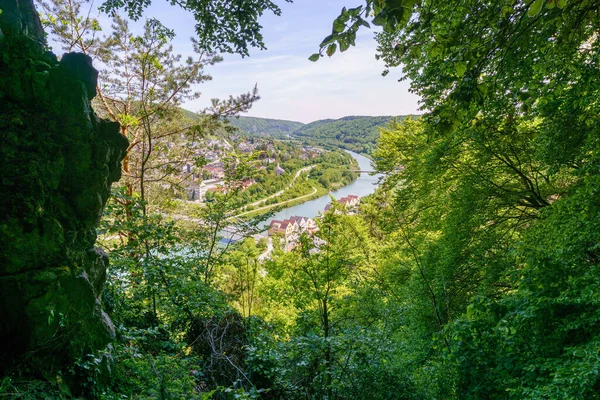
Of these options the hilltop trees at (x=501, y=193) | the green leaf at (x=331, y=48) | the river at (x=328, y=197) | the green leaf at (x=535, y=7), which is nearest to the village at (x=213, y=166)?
the hilltop trees at (x=501, y=193)

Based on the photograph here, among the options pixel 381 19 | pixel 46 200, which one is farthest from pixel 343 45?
pixel 46 200

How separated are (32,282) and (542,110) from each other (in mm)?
6720

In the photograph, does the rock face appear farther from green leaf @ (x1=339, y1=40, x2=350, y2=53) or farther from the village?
the village

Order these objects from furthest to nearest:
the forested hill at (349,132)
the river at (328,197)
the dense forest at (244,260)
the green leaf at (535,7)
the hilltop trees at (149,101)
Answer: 1. the forested hill at (349,132)
2. the river at (328,197)
3. the hilltop trees at (149,101)
4. the dense forest at (244,260)
5. the green leaf at (535,7)

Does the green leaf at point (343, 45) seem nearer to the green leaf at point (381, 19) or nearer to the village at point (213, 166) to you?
the green leaf at point (381, 19)

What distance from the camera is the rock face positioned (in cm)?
216

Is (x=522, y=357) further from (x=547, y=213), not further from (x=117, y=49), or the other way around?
(x=117, y=49)

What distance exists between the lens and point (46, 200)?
250 cm

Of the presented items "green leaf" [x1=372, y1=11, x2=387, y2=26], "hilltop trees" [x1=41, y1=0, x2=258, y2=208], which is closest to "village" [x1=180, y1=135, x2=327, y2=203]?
"hilltop trees" [x1=41, y1=0, x2=258, y2=208]

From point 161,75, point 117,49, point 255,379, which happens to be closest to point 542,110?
point 255,379

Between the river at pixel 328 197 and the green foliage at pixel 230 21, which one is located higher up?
the green foliage at pixel 230 21

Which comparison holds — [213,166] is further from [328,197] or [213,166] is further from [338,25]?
[328,197]

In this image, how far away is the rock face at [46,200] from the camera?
216cm

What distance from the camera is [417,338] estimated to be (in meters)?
6.31
